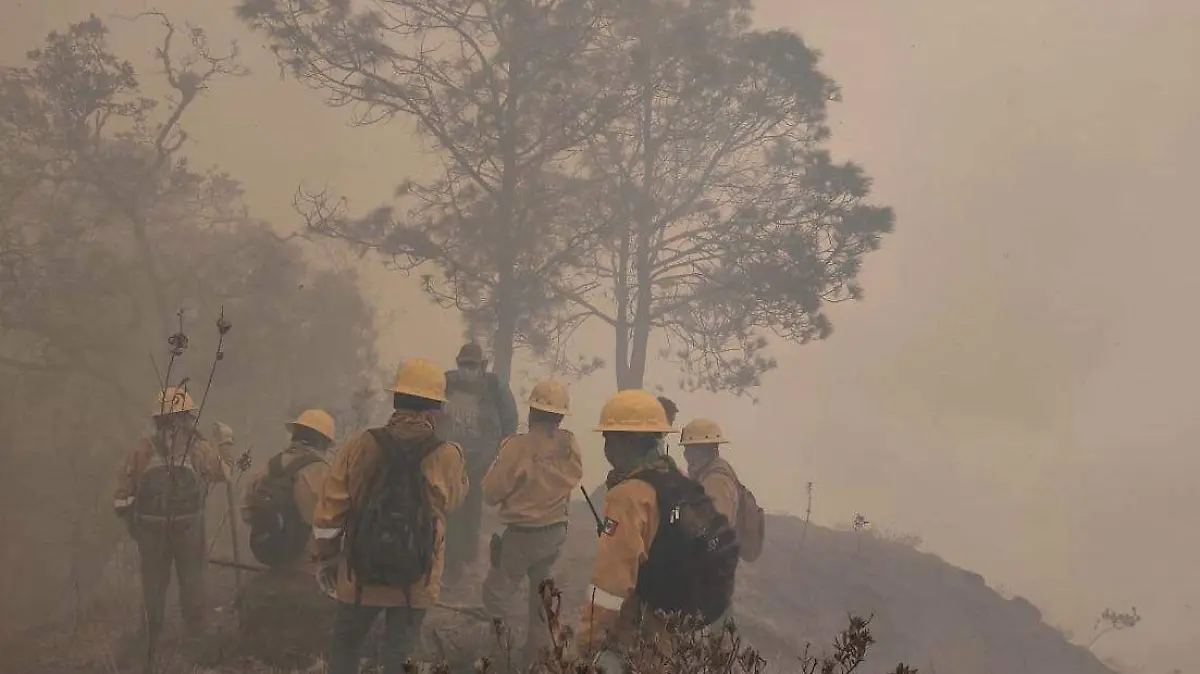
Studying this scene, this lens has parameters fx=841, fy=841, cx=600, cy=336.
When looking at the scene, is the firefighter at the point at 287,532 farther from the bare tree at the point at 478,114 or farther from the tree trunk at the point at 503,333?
the bare tree at the point at 478,114

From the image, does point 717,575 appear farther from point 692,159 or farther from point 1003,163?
point 1003,163

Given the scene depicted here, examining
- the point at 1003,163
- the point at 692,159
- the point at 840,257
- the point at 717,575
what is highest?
the point at 1003,163

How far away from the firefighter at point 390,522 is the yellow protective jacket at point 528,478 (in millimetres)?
1017

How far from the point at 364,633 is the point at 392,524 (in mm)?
706

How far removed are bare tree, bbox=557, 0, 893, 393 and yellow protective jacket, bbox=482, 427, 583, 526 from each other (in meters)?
6.66

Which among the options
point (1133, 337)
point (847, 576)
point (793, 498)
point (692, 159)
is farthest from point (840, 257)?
point (793, 498)

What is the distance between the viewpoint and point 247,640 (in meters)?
5.77

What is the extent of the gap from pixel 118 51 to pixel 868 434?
19254 mm

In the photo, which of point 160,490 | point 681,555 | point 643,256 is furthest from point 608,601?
point 643,256

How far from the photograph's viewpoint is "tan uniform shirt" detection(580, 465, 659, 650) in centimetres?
346

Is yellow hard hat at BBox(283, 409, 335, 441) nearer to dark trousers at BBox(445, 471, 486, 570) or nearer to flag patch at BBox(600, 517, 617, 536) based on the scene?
dark trousers at BBox(445, 471, 486, 570)

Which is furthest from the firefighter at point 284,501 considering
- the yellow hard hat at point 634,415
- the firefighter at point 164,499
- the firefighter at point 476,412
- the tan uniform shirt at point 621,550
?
the tan uniform shirt at point 621,550

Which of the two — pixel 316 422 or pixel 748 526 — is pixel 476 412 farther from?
pixel 748 526

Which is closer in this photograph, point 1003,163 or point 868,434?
point 1003,163
